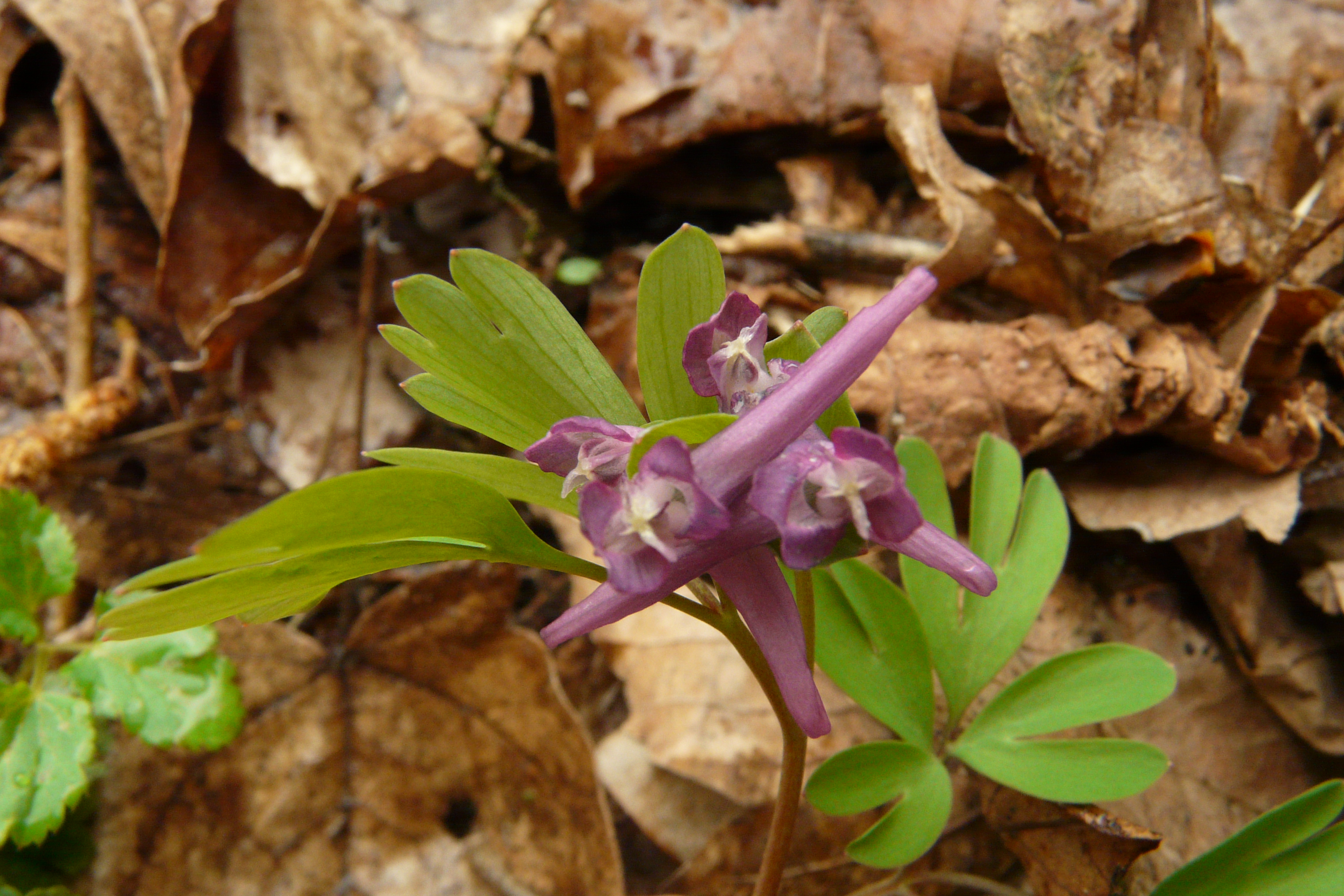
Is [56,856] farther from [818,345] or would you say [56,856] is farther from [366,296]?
[818,345]

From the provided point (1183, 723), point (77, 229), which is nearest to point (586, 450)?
point (1183, 723)

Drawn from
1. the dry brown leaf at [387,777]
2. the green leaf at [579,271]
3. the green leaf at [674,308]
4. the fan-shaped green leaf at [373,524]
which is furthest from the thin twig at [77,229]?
the green leaf at [674,308]

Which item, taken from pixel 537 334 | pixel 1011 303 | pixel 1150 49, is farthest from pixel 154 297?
pixel 1150 49

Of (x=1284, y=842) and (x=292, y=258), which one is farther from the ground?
(x=292, y=258)

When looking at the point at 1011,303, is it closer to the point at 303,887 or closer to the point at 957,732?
the point at 957,732

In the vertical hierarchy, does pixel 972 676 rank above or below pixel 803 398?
below
